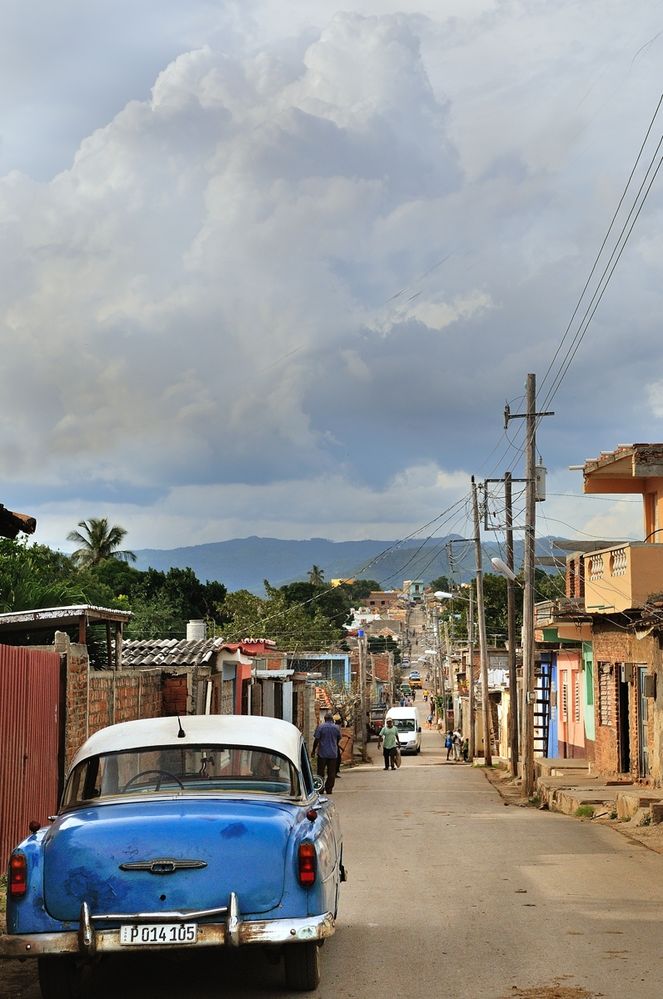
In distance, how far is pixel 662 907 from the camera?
36.0ft

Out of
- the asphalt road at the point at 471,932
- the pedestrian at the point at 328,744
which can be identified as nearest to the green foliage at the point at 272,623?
the pedestrian at the point at 328,744

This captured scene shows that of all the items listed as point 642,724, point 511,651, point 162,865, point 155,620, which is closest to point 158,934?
point 162,865

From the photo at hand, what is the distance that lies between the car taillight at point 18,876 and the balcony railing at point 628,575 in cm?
1706

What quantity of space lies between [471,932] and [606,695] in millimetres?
22240

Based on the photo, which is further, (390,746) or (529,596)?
(390,746)

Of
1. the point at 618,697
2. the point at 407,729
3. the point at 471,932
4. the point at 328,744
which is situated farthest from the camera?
the point at 407,729

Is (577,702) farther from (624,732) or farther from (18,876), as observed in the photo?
(18,876)

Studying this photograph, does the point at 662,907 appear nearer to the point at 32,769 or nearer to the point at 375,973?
the point at 375,973

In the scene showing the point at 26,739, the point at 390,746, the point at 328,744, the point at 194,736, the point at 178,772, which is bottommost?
the point at 390,746

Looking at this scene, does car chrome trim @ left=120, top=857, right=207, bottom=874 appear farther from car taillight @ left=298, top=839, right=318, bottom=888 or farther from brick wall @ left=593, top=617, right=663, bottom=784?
brick wall @ left=593, top=617, right=663, bottom=784

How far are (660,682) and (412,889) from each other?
12.5m

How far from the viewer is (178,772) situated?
28.6ft

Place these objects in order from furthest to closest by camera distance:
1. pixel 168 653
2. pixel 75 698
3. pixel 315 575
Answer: pixel 315 575 < pixel 168 653 < pixel 75 698

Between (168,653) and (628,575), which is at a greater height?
(628,575)
